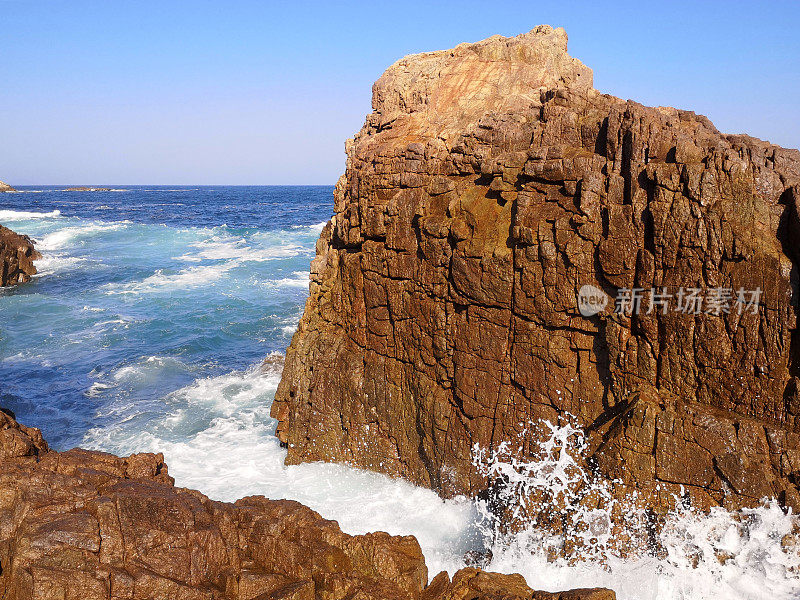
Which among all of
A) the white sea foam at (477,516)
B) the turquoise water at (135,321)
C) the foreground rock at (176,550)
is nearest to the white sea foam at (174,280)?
the turquoise water at (135,321)

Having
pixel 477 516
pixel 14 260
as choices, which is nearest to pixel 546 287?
pixel 477 516

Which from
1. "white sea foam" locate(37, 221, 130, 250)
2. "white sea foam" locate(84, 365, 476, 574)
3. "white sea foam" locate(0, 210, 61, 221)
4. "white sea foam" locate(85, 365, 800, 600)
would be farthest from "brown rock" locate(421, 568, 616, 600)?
"white sea foam" locate(0, 210, 61, 221)

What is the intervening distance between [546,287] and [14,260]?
37.0m

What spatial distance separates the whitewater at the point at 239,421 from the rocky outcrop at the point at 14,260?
2.98ft

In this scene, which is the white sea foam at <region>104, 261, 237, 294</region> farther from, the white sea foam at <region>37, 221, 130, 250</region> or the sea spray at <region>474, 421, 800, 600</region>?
the sea spray at <region>474, 421, 800, 600</region>

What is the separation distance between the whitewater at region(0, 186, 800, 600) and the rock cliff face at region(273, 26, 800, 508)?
0.66 m

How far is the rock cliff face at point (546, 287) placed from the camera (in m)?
9.62

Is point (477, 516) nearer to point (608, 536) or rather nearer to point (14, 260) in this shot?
point (608, 536)

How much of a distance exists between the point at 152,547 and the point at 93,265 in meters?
40.5

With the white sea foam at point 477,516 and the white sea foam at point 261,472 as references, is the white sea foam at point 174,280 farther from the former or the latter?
the white sea foam at point 477,516

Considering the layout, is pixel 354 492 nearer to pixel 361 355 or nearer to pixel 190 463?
pixel 361 355

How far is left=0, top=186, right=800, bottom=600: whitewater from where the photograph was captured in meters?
9.61

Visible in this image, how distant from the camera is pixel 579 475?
1077 centimetres

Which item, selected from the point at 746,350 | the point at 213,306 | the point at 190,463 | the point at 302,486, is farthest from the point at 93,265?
the point at 746,350
